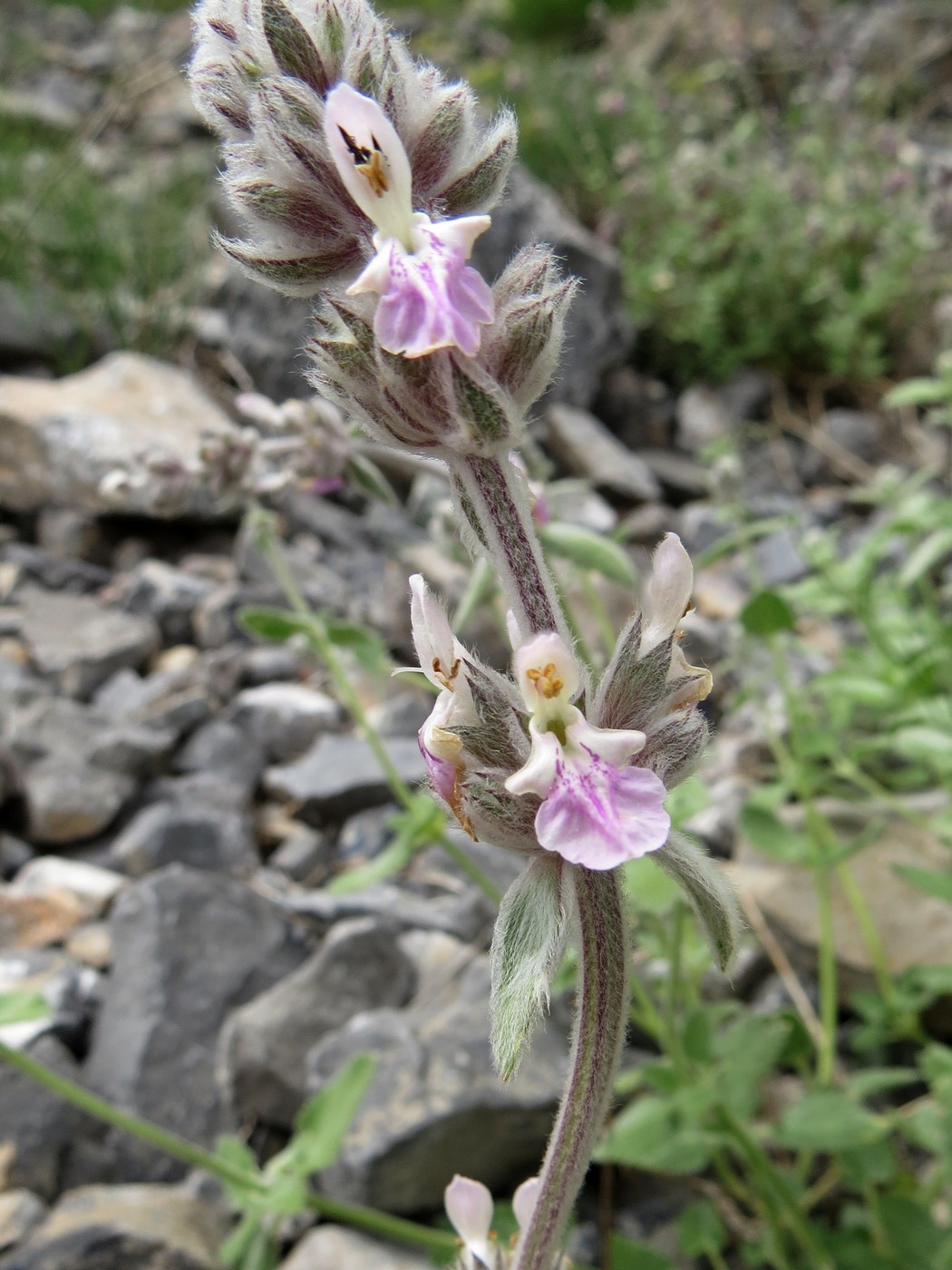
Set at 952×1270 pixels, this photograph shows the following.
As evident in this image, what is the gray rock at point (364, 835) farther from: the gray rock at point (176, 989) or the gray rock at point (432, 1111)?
the gray rock at point (432, 1111)

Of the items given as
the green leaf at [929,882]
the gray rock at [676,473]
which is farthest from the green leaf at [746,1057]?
the gray rock at [676,473]

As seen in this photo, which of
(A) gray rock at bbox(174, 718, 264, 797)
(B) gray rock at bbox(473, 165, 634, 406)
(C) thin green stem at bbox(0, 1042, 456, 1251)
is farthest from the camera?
(B) gray rock at bbox(473, 165, 634, 406)

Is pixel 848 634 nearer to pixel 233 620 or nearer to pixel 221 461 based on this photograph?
pixel 233 620

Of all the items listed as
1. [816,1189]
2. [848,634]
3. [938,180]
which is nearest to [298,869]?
[816,1189]

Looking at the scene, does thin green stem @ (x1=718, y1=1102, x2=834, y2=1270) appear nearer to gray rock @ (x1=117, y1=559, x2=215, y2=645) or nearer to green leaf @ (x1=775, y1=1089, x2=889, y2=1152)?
green leaf @ (x1=775, y1=1089, x2=889, y2=1152)

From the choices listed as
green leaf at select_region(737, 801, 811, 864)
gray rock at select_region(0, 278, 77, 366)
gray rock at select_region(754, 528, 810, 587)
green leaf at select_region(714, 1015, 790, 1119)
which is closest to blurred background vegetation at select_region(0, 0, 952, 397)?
gray rock at select_region(0, 278, 77, 366)
